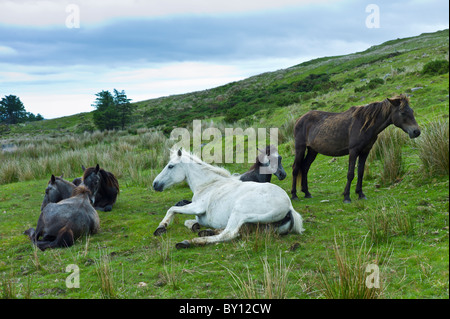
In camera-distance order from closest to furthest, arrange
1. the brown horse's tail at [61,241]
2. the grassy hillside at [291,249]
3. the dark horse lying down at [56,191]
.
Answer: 1. the grassy hillside at [291,249]
2. the brown horse's tail at [61,241]
3. the dark horse lying down at [56,191]

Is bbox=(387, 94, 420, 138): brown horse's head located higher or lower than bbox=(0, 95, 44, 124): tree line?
lower

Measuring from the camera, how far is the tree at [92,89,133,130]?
3925 centimetres

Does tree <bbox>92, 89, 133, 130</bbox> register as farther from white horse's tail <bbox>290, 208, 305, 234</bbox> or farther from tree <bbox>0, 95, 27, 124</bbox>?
white horse's tail <bbox>290, 208, 305, 234</bbox>

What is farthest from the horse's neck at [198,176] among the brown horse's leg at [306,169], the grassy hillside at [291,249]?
the brown horse's leg at [306,169]

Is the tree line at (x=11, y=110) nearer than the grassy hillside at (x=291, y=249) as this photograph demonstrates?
No

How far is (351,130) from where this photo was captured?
27.9 feet

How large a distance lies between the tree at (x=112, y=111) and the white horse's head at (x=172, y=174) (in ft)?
109

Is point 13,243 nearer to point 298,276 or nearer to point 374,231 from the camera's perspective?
point 298,276

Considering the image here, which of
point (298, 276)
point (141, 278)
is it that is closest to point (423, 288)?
point (298, 276)

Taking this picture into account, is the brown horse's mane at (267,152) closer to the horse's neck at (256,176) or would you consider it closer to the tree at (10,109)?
the horse's neck at (256,176)

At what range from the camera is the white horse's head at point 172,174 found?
7.48m

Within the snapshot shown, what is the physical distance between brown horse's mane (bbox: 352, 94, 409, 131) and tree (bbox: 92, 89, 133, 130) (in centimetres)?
3420

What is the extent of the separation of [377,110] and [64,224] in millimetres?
6857

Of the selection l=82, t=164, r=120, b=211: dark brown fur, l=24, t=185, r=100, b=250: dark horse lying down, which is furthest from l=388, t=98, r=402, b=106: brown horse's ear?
l=82, t=164, r=120, b=211: dark brown fur
